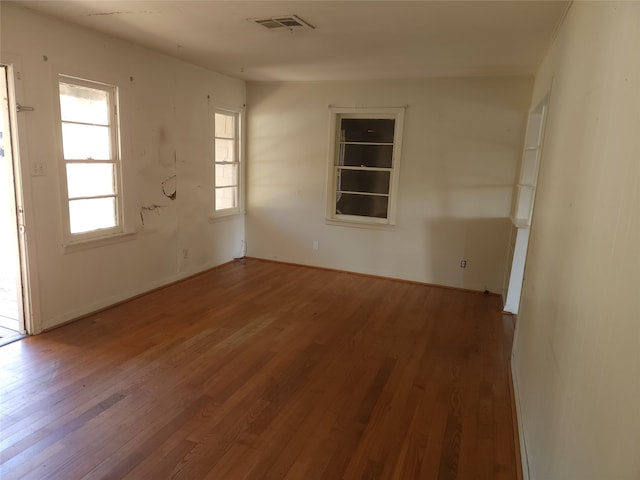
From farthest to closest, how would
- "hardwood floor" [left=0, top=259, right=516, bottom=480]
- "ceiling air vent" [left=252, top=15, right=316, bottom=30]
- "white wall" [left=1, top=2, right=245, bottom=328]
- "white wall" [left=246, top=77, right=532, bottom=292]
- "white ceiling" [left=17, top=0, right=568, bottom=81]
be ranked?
"white wall" [left=246, top=77, right=532, bottom=292]
"white wall" [left=1, top=2, right=245, bottom=328]
"ceiling air vent" [left=252, top=15, right=316, bottom=30]
"white ceiling" [left=17, top=0, right=568, bottom=81]
"hardwood floor" [left=0, top=259, right=516, bottom=480]

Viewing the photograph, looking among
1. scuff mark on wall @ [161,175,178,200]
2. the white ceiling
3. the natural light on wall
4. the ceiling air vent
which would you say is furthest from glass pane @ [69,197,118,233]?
the ceiling air vent

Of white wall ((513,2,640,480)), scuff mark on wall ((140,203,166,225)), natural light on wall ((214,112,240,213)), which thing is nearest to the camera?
white wall ((513,2,640,480))

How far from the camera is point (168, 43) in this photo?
3.79 metres

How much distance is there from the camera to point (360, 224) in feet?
17.9

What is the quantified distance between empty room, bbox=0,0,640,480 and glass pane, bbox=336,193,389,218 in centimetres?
4

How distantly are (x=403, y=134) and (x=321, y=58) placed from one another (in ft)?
4.87

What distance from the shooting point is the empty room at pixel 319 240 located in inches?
63.7

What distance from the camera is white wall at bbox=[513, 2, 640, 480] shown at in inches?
39.0

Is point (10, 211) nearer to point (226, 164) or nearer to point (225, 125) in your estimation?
point (226, 164)

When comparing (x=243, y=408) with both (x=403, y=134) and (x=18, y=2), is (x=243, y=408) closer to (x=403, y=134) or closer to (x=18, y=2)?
(x=18, y=2)

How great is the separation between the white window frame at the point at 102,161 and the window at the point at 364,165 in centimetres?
261

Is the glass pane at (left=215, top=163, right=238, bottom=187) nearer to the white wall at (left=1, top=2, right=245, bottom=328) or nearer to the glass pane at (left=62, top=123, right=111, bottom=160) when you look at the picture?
the white wall at (left=1, top=2, right=245, bottom=328)

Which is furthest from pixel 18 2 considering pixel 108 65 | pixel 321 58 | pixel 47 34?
pixel 321 58

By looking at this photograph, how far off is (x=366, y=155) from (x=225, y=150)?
6.31 feet
